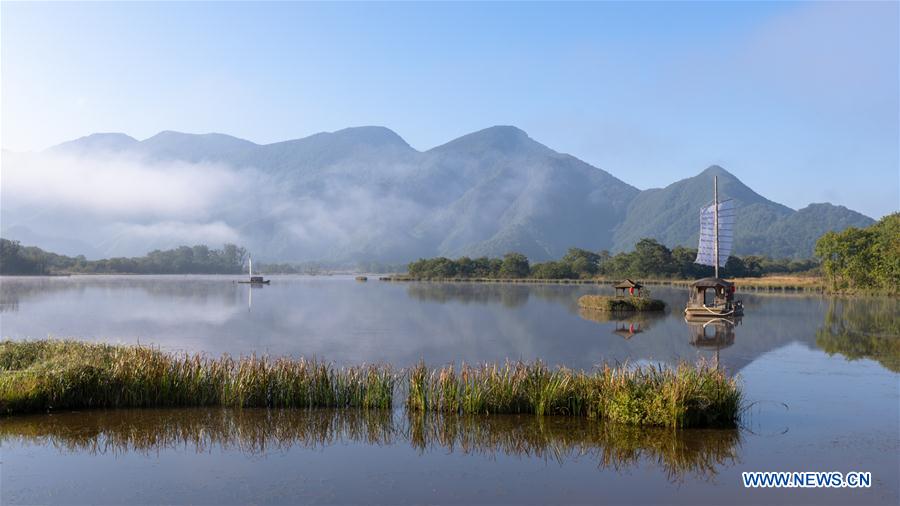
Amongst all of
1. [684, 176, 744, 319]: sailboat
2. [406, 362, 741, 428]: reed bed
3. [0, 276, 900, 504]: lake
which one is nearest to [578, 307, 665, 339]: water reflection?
[684, 176, 744, 319]: sailboat

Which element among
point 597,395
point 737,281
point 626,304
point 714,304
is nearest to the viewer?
point 597,395

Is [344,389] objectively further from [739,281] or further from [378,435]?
[739,281]

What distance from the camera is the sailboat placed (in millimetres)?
37812

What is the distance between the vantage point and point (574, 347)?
25047 millimetres

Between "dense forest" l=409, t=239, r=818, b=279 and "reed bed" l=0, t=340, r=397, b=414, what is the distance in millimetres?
85655

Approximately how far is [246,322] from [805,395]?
27500 millimetres

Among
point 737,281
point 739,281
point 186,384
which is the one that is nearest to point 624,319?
point 186,384

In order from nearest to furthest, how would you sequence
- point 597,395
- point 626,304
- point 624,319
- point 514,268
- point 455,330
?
point 597,395 → point 455,330 → point 624,319 → point 626,304 → point 514,268

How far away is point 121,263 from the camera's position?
15538 cm

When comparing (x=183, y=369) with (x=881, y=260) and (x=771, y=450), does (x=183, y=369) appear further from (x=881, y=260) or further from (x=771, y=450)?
(x=881, y=260)

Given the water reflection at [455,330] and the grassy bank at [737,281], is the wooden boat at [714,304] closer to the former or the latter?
the water reflection at [455,330]

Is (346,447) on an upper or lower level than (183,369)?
lower

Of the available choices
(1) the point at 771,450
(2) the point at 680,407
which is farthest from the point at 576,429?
(1) the point at 771,450

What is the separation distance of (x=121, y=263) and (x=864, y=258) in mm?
150326
